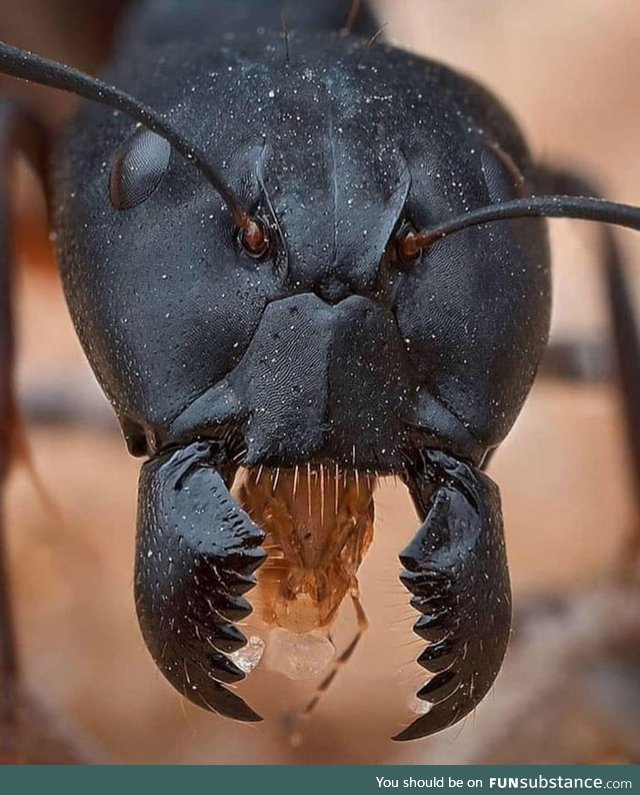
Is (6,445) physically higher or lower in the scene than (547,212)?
lower

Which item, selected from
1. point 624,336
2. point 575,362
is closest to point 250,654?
point 624,336

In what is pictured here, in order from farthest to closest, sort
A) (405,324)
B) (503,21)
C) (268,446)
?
(503,21)
(405,324)
(268,446)

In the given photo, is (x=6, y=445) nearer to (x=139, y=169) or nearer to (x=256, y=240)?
(x=139, y=169)

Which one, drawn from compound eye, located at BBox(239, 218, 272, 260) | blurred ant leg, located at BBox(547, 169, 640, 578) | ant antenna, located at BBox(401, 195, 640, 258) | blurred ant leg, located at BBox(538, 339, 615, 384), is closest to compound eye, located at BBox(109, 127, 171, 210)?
compound eye, located at BBox(239, 218, 272, 260)

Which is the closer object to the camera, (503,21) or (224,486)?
(224,486)

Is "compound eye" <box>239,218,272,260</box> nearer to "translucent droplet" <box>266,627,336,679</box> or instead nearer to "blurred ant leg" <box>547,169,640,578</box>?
"translucent droplet" <box>266,627,336,679</box>

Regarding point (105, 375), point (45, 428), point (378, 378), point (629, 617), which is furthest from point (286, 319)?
point (45, 428)

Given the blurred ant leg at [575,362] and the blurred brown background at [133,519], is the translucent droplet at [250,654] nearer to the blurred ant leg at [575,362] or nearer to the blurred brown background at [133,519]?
the blurred brown background at [133,519]

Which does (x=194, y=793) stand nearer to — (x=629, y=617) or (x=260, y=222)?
(x=629, y=617)
